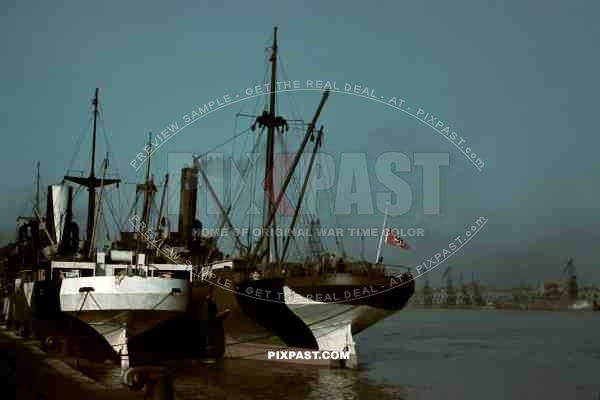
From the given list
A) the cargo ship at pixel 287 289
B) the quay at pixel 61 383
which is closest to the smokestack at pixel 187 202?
the cargo ship at pixel 287 289

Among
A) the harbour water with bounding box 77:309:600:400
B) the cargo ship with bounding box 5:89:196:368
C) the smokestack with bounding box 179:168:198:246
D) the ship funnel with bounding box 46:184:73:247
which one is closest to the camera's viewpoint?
the harbour water with bounding box 77:309:600:400

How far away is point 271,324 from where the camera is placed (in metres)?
42.1

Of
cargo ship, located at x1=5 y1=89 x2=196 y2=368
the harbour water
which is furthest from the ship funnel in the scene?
the harbour water

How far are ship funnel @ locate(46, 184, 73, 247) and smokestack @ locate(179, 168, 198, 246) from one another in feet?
35.6

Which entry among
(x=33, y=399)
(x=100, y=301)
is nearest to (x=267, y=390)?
(x=100, y=301)

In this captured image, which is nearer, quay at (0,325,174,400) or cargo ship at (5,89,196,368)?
quay at (0,325,174,400)

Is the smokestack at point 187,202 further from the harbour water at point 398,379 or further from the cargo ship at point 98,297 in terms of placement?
the harbour water at point 398,379

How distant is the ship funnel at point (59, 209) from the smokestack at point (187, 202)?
10.9 metres

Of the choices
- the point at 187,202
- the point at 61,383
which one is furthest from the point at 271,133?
the point at 61,383

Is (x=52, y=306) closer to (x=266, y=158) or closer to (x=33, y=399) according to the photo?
(x=266, y=158)

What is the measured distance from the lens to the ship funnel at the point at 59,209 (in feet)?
191

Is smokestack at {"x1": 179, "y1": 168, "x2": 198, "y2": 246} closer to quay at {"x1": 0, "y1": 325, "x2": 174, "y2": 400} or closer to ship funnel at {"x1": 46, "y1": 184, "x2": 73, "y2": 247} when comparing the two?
ship funnel at {"x1": 46, "y1": 184, "x2": 73, "y2": 247}

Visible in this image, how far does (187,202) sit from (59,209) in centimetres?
1207

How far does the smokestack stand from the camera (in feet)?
179
